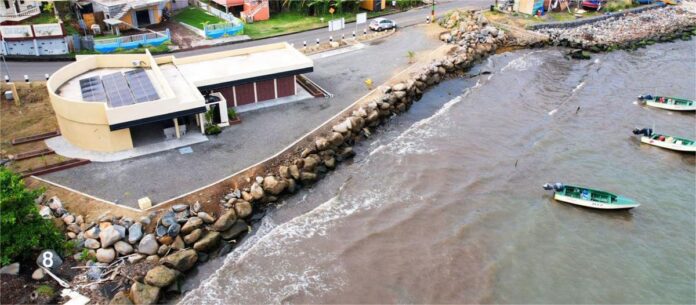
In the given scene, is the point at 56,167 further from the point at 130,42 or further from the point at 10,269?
the point at 130,42

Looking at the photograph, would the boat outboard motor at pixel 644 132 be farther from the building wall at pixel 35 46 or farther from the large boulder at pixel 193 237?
the building wall at pixel 35 46

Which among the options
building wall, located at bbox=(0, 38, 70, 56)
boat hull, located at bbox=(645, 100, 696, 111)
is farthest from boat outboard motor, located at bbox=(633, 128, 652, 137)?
building wall, located at bbox=(0, 38, 70, 56)

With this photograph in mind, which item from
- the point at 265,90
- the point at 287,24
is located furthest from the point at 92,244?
the point at 287,24

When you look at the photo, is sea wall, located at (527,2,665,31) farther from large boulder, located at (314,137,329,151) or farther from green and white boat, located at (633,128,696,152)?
large boulder, located at (314,137,329,151)

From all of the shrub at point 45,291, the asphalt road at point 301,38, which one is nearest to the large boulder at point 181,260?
the shrub at point 45,291

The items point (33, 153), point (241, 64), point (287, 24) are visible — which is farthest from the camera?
point (287, 24)

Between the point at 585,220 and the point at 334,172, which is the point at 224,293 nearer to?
the point at 334,172

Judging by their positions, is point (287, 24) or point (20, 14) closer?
point (20, 14)
